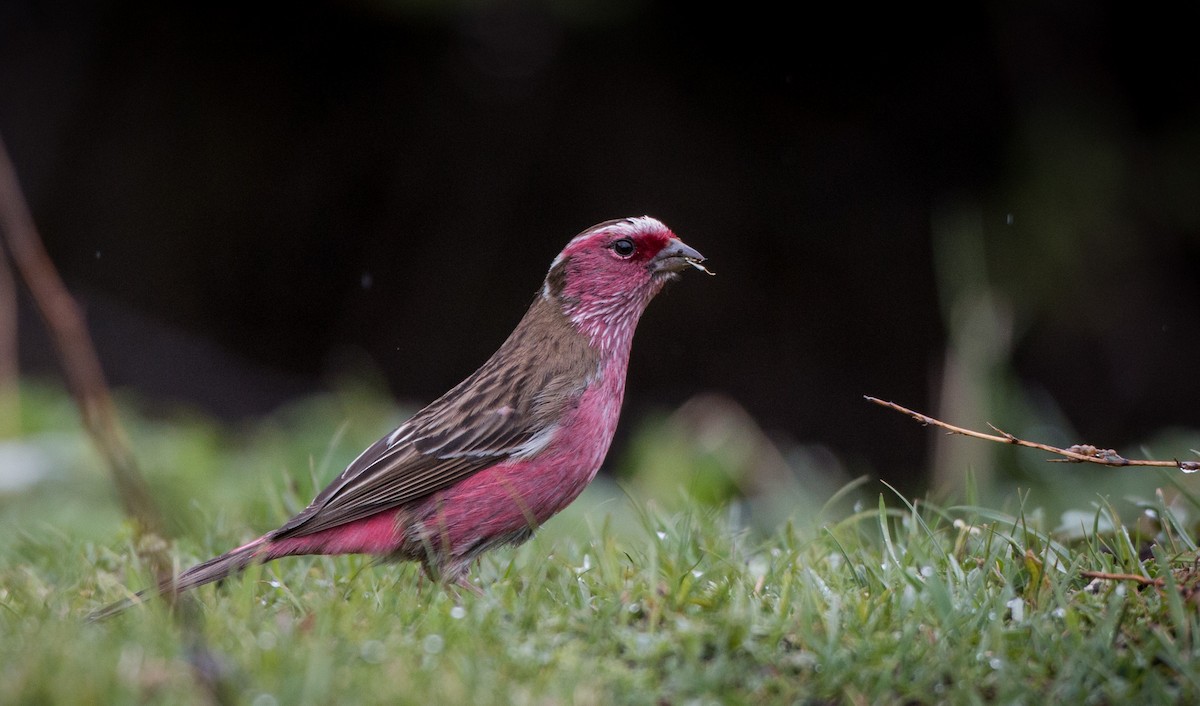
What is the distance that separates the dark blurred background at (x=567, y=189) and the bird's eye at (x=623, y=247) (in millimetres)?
4190

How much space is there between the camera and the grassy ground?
9.63 ft

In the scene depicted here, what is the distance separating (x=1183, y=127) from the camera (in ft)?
27.5

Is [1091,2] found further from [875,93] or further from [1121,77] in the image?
[875,93]

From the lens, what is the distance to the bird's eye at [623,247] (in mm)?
5164

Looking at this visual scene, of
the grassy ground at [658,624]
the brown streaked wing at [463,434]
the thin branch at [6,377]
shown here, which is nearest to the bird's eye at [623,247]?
the brown streaked wing at [463,434]

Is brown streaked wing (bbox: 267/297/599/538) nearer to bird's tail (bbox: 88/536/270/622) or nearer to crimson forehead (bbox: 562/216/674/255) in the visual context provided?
bird's tail (bbox: 88/536/270/622)

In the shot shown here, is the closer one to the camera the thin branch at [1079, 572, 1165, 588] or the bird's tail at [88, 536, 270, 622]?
the thin branch at [1079, 572, 1165, 588]

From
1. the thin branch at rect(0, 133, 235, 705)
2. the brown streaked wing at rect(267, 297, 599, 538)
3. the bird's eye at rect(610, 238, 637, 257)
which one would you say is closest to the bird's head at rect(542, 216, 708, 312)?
the bird's eye at rect(610, 238, 637, 257)

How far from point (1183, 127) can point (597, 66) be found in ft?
13.5

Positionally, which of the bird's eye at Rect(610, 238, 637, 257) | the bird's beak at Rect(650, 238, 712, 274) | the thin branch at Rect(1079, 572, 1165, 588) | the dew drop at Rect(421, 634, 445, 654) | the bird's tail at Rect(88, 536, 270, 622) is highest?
the bird's eye at Rect(610, 238, 637, 257)

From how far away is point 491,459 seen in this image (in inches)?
178

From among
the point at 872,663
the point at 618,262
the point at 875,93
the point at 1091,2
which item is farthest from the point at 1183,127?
the point at 872,663

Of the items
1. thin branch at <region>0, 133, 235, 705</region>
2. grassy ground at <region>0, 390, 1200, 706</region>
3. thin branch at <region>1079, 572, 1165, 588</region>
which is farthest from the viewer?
thin branch at <region>1079, 572, 1165, 588</region>

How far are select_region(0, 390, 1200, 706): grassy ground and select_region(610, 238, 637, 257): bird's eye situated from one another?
3.62 ft
